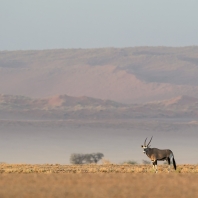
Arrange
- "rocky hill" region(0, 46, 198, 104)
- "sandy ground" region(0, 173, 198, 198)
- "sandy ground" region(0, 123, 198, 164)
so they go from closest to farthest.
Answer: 1. "sandy ground" region(0, 173, 198, 198)
2. "sandy ground" region(0, 123, 198, 164)
3. "rocky hill" region(0, 46, 198, 104)

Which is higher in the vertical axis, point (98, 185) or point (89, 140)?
point (89, 140)

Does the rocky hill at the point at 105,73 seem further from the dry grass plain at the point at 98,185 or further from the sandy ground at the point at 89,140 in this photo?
the dry grass plain at the point at 98,185

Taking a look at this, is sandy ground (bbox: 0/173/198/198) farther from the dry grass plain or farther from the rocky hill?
the rocky hill

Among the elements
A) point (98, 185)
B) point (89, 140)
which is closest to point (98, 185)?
point (98, 185)

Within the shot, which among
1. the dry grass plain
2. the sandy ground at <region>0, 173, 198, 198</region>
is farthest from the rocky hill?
the sandy ground at <region>0, 173, 198, 198</region>

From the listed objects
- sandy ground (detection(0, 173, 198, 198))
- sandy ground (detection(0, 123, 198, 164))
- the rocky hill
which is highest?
the rocky hill

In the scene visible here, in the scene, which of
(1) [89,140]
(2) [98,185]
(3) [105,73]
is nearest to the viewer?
(2) [98,185]

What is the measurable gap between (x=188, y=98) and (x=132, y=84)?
1575 centimetres

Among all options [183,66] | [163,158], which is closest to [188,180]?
[163,158]

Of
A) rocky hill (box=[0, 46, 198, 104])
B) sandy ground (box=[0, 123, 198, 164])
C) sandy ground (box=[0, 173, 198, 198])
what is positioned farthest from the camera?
rocky hill (box=[0, 46, 198, 104])

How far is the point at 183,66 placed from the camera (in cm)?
14262

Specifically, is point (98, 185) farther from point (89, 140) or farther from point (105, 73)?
point (105, 73)

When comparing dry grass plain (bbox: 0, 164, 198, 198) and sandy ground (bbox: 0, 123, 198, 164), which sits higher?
sandy ground (bbox: 0, 123, 198, 164)

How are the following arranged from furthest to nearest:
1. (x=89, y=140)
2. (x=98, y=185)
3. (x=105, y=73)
Result: 1. (x=105, y=73)
2. (x=89, y=140)
3. (x=98, y=185)
